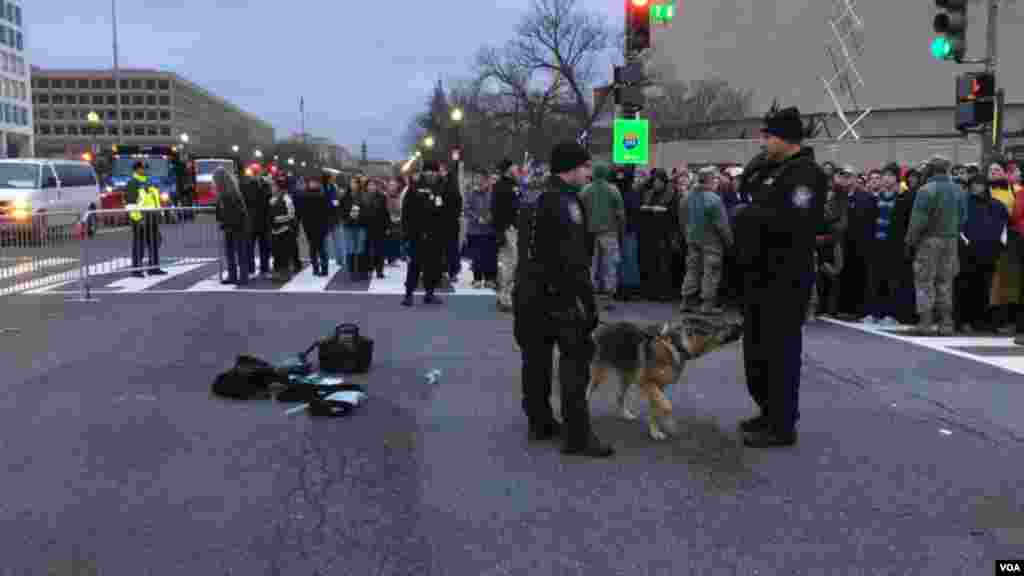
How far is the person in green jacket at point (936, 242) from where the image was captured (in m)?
10.4

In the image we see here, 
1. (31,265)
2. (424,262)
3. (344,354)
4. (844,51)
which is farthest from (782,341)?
(844,51)

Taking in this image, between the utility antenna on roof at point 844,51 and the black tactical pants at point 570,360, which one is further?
the utility antenna on roof at point 844,51

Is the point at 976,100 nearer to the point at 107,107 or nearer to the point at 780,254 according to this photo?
the point at 780,254

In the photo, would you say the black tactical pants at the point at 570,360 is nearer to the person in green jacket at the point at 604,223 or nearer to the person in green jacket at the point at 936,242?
the person in green jacket at the point at 936,242

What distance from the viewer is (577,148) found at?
19.9 ft

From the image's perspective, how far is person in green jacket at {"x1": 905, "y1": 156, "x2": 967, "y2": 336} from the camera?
10.4 m

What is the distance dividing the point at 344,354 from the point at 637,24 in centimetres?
864

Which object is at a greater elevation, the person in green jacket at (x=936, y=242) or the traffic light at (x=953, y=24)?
the traffic light at (x=953, y=24)

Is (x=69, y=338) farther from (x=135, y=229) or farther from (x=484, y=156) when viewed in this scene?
(x=484, y=156)

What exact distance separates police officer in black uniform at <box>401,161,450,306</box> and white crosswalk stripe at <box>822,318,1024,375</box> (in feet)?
18.0

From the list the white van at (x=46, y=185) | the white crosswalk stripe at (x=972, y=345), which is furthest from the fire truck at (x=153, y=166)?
the white crosswalk stripe at (x=972, y=345)

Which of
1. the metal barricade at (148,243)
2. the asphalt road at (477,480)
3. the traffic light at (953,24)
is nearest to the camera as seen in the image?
the asphalt road at (477,480)

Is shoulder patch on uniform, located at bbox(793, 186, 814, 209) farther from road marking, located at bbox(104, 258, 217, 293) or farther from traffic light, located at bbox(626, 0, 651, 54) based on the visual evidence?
road marking, located at bbox(104, 258, 217, 293)

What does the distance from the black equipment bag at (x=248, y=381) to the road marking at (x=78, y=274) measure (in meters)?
6.81
